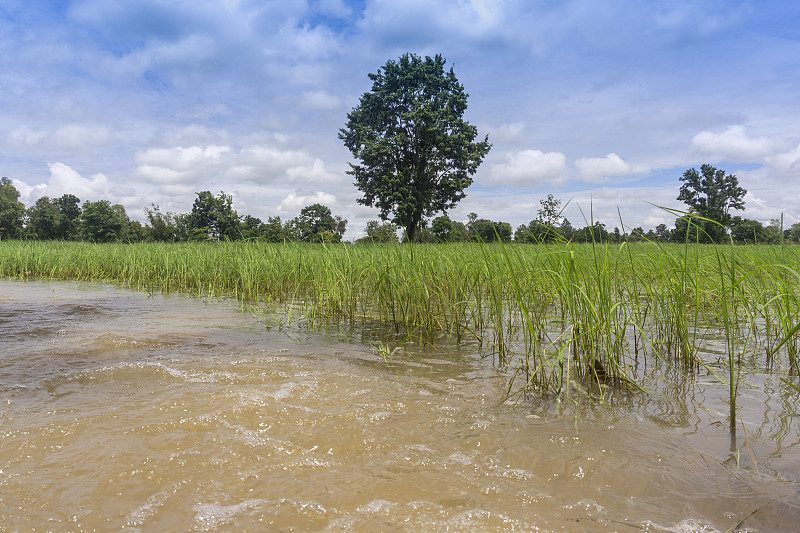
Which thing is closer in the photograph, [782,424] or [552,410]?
[782,424]

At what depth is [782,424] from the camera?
2.06 m

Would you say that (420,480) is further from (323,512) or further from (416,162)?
(416,162)

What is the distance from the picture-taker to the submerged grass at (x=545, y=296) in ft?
8.32

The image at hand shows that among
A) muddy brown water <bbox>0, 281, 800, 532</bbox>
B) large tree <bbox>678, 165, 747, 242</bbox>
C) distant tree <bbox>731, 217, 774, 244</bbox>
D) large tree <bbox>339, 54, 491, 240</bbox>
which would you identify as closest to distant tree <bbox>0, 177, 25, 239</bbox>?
large tree <bbox>339, 54, 491, 240</bbox>

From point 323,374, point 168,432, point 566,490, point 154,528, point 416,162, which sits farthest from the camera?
point 416,162

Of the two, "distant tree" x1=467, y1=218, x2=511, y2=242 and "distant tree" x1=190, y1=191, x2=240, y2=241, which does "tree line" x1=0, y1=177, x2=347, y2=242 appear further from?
"distant tree" x1=467, y1=218, x2=511, y2=242

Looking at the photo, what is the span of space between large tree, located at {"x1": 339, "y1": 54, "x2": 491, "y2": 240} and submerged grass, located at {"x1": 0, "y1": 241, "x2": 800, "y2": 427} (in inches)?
593

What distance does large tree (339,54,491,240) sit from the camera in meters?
23.4

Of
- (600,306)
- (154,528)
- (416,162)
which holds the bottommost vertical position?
(154,528)

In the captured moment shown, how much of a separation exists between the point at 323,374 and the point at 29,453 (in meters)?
1.58

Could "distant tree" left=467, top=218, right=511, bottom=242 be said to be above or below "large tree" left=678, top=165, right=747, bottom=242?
below

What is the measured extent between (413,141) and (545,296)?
71.5 ft

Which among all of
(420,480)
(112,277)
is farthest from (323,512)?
(112,277)

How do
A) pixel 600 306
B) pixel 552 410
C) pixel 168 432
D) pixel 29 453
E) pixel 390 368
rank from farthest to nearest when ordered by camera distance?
pixel 390 368
pixel 600 306
pixel 552 410
pixel 168 432
pixel 29 453
